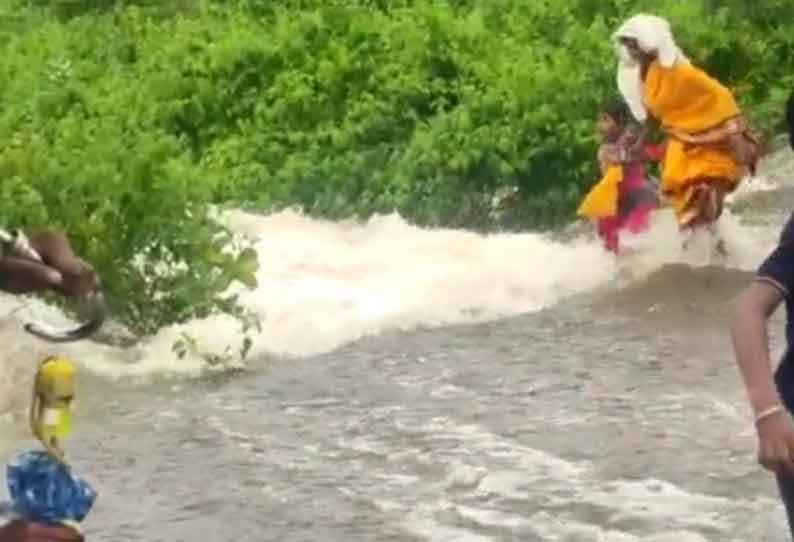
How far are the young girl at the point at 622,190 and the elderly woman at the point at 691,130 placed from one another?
0.43ft

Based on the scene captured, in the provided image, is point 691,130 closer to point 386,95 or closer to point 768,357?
point 386,95

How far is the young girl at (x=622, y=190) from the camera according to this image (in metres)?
11.0

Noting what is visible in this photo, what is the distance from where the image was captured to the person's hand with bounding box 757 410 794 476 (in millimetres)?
4043

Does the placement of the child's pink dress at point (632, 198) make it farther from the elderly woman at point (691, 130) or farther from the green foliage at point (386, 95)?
the green foliage at point (386, 95)

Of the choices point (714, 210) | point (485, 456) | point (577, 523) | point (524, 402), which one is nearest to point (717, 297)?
point (714, 210)

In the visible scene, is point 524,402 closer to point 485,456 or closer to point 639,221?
point 485,456

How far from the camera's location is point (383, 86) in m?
13.9

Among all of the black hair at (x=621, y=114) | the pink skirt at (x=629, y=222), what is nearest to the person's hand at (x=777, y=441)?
the pink skirt at (x=629, y=222)

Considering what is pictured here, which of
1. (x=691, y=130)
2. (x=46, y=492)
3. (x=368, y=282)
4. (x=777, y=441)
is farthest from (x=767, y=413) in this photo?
(x=368, y=282)

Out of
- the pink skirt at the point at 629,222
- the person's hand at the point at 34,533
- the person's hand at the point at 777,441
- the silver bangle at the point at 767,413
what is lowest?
the pink skirt at the point at 629,222

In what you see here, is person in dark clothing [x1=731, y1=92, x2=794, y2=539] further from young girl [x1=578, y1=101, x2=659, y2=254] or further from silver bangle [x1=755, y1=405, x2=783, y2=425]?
young girl [x1=578, y1=101, x2=659, y2=254]

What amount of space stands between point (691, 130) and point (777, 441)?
703 centimetres

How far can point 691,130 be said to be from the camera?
36.0 ft

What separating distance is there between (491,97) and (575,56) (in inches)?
38.7
